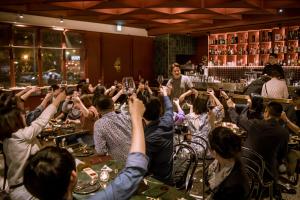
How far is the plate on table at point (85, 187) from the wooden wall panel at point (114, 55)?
7.90 metres

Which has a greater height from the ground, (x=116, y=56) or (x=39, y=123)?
(x=116, y=56)

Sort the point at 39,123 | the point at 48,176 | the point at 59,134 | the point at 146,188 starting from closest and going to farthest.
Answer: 1. the point at 48,176
2. the point at 146,188
3. the point at 39,123
4. the point at 59,134

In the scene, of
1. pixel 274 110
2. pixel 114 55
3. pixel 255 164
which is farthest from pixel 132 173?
pixel 114 55

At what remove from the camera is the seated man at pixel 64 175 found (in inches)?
44.7

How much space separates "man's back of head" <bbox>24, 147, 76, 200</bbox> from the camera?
1.13 m

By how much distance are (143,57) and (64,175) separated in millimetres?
10074

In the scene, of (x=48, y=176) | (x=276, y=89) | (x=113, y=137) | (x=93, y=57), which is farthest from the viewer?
(x=93, y=57)

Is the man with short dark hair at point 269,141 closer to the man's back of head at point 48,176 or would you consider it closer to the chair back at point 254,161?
the chair back at point 254,161

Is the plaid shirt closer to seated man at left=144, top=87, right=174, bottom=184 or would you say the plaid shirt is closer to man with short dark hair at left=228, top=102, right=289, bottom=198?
seated man at left=144, top=87, right=174, bottom=184

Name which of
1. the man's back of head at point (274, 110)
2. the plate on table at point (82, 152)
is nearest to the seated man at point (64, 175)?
the plate on table at point (82, 152)

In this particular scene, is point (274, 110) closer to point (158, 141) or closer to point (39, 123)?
point (158, 141)

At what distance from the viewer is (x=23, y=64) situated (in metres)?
7.94

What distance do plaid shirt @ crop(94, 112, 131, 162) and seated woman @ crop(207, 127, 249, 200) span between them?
98cm

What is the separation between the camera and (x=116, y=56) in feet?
33.6
